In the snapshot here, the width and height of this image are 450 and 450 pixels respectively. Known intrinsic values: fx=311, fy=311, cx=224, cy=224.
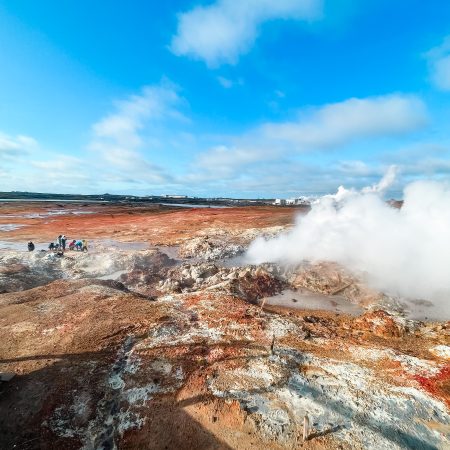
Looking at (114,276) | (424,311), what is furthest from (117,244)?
(424,311)

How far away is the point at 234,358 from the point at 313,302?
11.9 meters

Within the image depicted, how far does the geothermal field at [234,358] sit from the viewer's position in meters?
9.20

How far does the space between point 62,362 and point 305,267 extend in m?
20.5

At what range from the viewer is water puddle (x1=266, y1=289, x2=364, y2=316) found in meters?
21.6

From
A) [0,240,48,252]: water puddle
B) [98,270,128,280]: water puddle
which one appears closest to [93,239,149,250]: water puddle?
[0,240,48,252]: water puddle

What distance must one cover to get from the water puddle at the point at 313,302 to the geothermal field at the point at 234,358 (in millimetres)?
145

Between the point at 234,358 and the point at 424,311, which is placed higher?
the point at 234,358

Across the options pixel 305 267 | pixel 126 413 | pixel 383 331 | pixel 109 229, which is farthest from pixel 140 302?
pixel 109 229

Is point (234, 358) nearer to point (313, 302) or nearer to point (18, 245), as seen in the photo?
point (313, 302)

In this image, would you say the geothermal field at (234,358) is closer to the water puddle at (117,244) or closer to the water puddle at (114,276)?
the water puddle at (114,276)

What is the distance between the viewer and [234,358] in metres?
12.5

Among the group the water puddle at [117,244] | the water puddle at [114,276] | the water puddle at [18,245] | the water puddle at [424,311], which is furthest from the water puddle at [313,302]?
the water puddle at [18,245]

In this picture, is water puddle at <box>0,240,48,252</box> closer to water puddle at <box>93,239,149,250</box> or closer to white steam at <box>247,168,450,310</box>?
water puddle at <box>93,239,149,250</box>

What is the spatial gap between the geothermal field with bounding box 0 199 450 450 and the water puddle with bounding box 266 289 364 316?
0.15m
